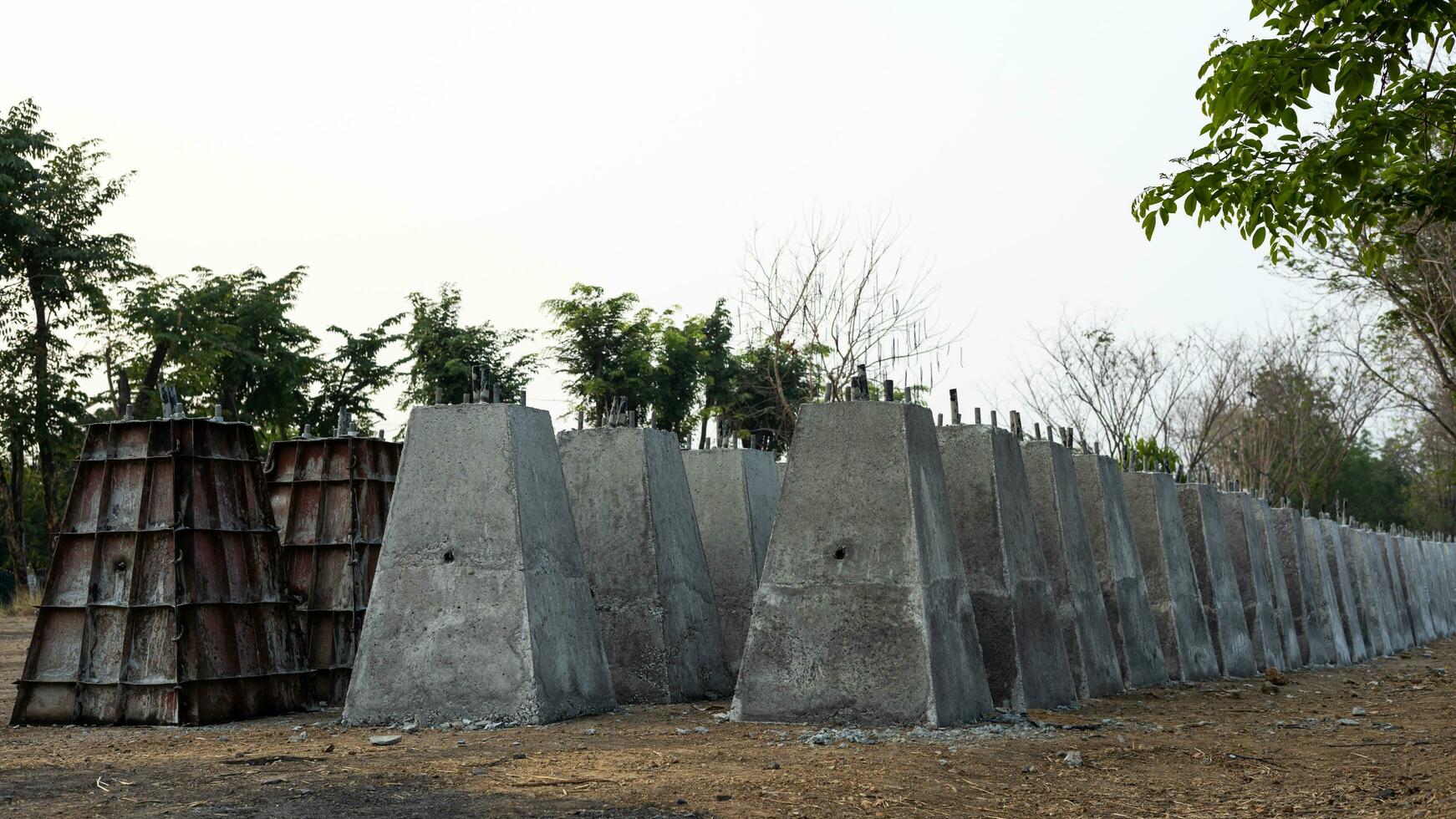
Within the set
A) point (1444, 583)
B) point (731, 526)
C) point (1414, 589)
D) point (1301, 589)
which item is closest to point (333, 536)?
point (731, 526)

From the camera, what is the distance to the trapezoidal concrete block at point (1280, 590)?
62.1 ft

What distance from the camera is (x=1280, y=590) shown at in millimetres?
19297

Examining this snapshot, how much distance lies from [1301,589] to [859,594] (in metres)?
14.1

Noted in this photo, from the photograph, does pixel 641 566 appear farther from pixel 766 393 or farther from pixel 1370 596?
pixel 766 393

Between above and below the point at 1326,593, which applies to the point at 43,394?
above

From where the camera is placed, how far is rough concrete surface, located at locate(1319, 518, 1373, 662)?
23.3m

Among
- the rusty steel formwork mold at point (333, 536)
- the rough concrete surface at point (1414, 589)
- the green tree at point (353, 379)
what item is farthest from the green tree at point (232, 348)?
the rough concrete surface at point (1414, 589)

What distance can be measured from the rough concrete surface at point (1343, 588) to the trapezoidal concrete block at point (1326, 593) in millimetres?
319

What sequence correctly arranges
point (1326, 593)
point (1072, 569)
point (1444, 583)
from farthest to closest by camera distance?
point (1444, 583) < point (1326, 593) < point (1072, 569)

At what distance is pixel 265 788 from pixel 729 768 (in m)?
2.30

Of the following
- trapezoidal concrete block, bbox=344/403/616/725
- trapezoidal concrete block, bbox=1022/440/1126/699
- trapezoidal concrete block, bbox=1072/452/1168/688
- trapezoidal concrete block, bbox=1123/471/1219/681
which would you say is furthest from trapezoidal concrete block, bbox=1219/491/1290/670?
trapezoidal concrete block, bbox=344/403/616/725

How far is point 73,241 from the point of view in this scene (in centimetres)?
3028

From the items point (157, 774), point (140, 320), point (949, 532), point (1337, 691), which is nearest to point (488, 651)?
point (157, 774)

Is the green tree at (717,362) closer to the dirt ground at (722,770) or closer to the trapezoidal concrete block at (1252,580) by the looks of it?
the trapezoidal concrete block at (1252,580)
